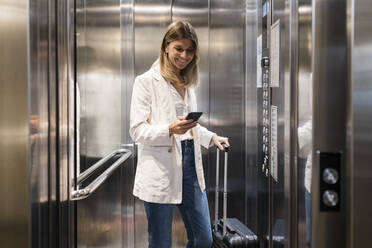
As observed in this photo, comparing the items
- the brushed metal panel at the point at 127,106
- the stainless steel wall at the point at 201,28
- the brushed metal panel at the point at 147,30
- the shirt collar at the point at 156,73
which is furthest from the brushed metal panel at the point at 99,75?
the stainless steel wall at the point at 201,28

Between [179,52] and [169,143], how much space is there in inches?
20.1

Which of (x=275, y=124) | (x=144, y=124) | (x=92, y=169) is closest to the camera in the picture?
(x=275, y=124)

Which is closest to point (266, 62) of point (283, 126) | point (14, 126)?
point (283, 126)

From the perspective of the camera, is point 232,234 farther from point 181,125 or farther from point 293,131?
point 293,131

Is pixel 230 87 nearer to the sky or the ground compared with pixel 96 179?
nearer to the sky

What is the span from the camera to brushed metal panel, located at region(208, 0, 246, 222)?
8.80 feet

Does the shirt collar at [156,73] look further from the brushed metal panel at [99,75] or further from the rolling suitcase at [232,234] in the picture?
the rolling suitcase at [232,234]

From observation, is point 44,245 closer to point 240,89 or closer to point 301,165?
point 301,165

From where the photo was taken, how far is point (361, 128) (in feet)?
3.60

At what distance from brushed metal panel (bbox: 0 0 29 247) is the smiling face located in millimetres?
1187

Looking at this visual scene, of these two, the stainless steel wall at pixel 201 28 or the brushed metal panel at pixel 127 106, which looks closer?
the brushed metal panel at pixel 127 106

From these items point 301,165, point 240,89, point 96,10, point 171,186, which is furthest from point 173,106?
point 301,165

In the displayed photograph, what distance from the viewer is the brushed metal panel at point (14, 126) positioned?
0.96 meters

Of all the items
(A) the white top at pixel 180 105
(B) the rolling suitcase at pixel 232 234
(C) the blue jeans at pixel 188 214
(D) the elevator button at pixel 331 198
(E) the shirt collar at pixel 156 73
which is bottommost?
(B) the rolling suitcase at pixel 232 234
